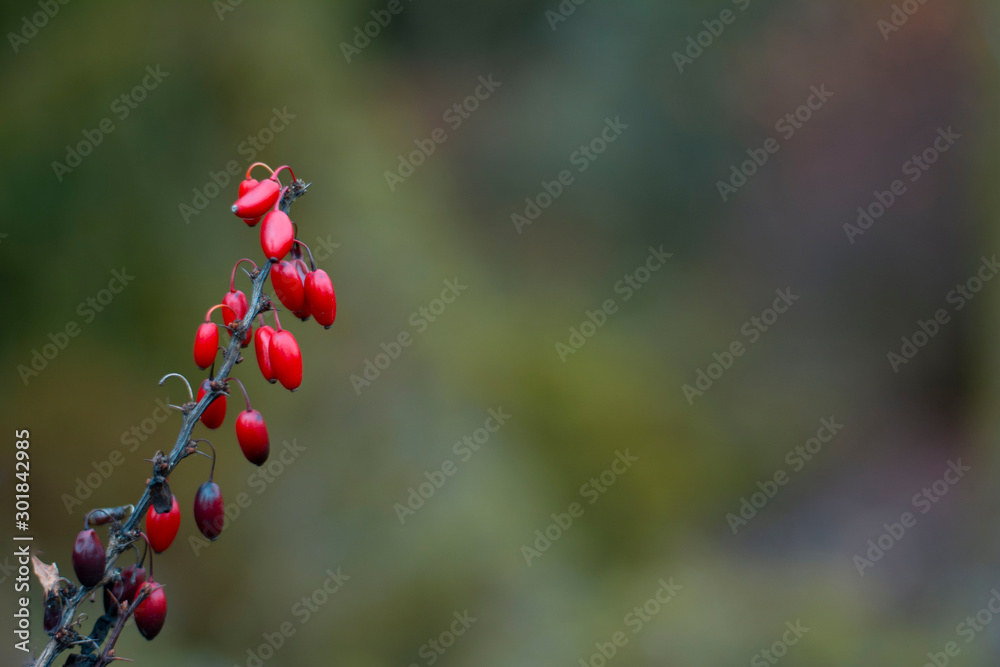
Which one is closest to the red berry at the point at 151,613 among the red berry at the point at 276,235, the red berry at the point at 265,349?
the red berry at the point at 265,349

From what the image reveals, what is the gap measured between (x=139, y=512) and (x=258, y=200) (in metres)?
0.43

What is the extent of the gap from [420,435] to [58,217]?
1.86 meters

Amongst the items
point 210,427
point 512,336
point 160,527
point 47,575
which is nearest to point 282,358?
point 210,427

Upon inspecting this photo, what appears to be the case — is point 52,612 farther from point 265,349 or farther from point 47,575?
point 265,349

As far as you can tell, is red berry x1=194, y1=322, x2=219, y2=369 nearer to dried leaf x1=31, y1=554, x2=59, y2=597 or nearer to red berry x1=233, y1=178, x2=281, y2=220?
red berry x1=233, y1=178, x2=281, y2=220

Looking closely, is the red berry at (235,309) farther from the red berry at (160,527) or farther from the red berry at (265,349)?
the red berry at (160,527)

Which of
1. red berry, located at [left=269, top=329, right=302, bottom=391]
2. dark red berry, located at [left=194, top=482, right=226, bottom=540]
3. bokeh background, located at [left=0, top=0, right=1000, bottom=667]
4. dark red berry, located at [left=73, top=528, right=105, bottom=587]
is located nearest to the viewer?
dark red berry, located at [left=73, top=528, right=105, bottom=587]

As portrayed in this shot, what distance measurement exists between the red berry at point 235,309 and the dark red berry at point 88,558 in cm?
29

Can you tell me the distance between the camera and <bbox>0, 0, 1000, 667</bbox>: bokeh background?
327 cm

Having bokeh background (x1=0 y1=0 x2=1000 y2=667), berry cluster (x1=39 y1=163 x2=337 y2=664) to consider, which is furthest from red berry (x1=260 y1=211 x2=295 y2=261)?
bokeh background (x1=0 y1=0 x2=1000 y2=667)

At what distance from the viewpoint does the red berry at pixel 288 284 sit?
1.00m

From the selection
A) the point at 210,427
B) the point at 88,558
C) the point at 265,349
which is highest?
the point at 265,349

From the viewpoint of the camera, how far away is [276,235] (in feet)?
3.25

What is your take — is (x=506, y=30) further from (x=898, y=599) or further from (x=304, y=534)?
(x=898, y=599)
